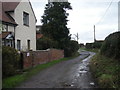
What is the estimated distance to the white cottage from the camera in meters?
17.4

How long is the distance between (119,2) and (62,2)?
23.4 m

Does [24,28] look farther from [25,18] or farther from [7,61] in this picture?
[7,61]

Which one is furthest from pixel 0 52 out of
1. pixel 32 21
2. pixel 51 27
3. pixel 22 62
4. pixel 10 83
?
pixel 51 27

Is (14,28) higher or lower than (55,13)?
lower

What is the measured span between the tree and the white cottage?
8.71 m

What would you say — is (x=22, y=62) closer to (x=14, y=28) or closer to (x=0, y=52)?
(x=0, y=52)

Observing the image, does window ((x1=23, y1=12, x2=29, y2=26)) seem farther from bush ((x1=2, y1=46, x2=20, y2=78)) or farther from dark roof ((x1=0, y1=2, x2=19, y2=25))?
bush ((x1=2, y1=46, x2=20, y2=78))

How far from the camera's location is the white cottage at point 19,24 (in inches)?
685

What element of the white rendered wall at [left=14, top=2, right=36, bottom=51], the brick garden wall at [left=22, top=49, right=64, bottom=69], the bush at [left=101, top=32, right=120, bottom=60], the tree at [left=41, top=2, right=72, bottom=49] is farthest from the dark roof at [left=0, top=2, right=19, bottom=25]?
the tree at [left=41, top=2, right=72, bottom=49]

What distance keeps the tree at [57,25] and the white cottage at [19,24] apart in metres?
8.71

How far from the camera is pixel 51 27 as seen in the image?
103 ft

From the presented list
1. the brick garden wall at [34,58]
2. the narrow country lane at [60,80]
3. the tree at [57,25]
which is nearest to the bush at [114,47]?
the narrow country lane at [60,80]

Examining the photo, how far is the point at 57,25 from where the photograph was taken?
3155cm

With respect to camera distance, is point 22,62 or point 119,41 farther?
point 22,62
